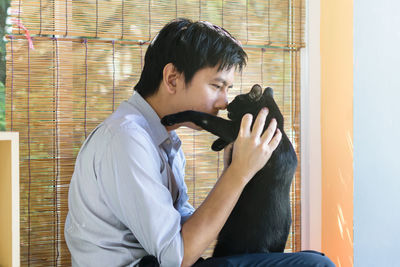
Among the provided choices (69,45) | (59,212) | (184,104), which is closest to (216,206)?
(184,104)

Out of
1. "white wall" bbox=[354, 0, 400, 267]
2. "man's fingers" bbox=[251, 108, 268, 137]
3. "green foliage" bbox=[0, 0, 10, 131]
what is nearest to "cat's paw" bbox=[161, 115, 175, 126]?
"man's fingers" bbox=[251, 108, 268, 137]

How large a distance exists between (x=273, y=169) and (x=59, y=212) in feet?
3.08

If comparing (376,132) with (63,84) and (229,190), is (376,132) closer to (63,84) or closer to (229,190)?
(229,190)

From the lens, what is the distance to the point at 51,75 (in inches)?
62.1

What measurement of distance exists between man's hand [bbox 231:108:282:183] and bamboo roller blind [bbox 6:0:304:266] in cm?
73

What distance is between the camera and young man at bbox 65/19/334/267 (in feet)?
2.94

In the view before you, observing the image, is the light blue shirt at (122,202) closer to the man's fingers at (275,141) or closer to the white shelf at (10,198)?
the white shelf at (10,198)

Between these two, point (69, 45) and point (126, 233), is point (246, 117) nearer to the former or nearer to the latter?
point (126, 233)

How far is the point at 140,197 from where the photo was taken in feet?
2.90

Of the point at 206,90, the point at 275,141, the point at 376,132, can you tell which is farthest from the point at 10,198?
the point at 376,132

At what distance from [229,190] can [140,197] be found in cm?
22

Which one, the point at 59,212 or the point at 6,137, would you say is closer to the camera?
the point at 6,137

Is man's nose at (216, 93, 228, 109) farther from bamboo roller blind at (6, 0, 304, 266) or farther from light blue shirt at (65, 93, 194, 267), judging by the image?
bamboo roller blind at (6, 0, 304, 266)

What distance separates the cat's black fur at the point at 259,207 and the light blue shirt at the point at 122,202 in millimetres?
194
